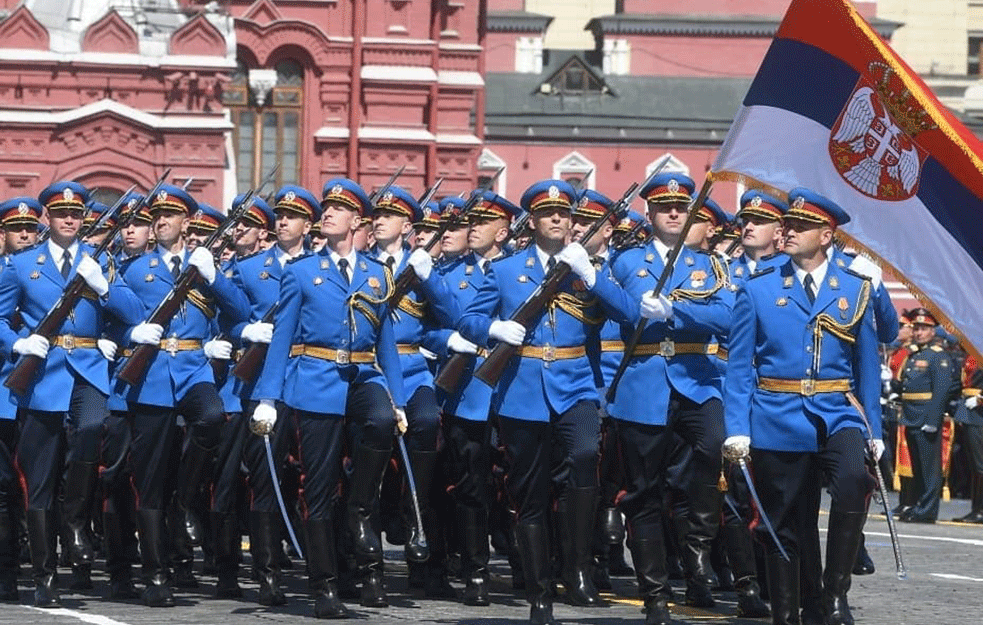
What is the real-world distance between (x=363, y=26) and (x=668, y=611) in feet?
109

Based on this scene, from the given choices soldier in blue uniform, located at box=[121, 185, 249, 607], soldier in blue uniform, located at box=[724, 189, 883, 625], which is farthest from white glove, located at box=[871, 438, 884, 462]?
soldier in blue uniform, located at box=[121, 185, 249, 607]

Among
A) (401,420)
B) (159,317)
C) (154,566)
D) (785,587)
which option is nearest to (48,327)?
(159,317)

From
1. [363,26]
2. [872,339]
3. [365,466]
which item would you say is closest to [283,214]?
[365,466]

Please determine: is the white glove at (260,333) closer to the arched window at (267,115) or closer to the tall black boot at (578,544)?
the tall black boot at (578,544)

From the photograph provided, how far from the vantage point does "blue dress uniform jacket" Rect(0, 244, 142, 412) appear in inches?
484

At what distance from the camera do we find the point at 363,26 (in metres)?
43.9

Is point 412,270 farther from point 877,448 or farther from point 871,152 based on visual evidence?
point 877,448

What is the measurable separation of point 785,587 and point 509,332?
67.9 inches

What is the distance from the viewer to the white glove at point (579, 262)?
11273 mm

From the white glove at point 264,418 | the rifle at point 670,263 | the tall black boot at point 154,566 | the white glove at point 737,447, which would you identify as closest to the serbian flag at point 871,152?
the rifle at point 670,263

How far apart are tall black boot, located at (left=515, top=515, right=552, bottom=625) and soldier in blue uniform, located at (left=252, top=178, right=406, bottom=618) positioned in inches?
40.5

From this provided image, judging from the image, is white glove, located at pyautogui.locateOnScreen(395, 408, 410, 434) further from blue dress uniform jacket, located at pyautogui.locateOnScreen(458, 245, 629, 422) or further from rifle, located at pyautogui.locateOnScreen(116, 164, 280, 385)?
rifle, located at pyautogui.locateOnScreen(116, 164, 280, 385)

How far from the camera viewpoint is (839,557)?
1079 cm

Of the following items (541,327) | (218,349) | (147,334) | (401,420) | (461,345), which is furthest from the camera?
(218,349)
